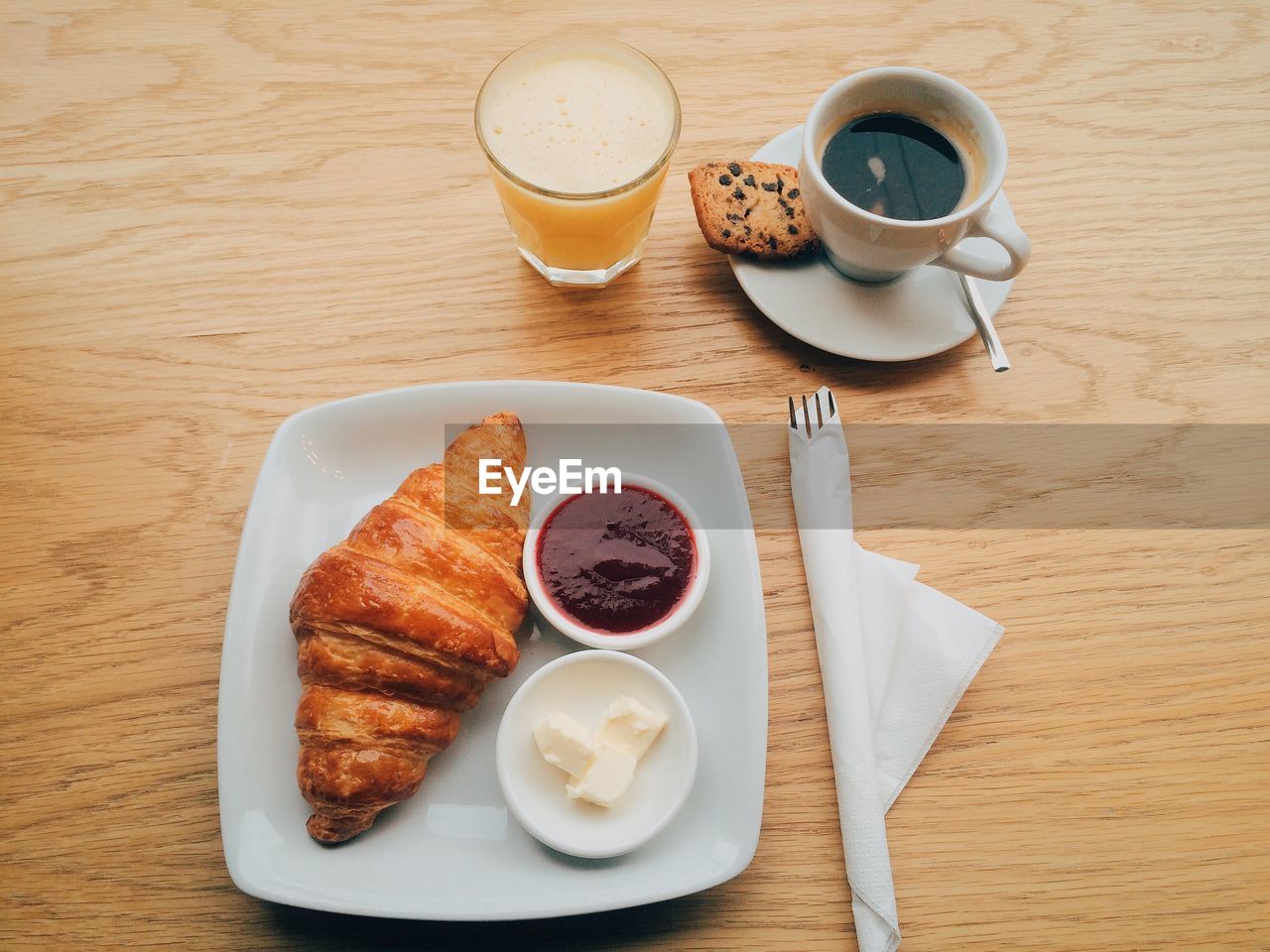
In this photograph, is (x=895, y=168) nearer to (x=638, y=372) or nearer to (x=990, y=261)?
(x=990, y=261)

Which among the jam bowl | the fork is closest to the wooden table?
the fork

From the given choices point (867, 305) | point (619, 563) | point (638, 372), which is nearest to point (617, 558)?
point (619, 563)

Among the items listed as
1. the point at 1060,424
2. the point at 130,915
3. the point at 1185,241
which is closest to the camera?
the point at 130,915

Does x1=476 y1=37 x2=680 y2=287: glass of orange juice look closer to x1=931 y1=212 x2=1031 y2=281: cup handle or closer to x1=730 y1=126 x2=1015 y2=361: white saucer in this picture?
x1=730 y1=126 x2=1015 y2=361: white saucer

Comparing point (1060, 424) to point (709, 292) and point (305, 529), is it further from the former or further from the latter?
point (305, 529)

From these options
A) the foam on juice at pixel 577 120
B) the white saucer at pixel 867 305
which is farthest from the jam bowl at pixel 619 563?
the foam on juice at pixel 577 120

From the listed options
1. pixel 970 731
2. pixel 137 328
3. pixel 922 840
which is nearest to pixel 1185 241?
pixel 970 731

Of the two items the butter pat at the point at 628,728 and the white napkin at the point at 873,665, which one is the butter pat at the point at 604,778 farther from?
the white napkin at the point at 873,665
